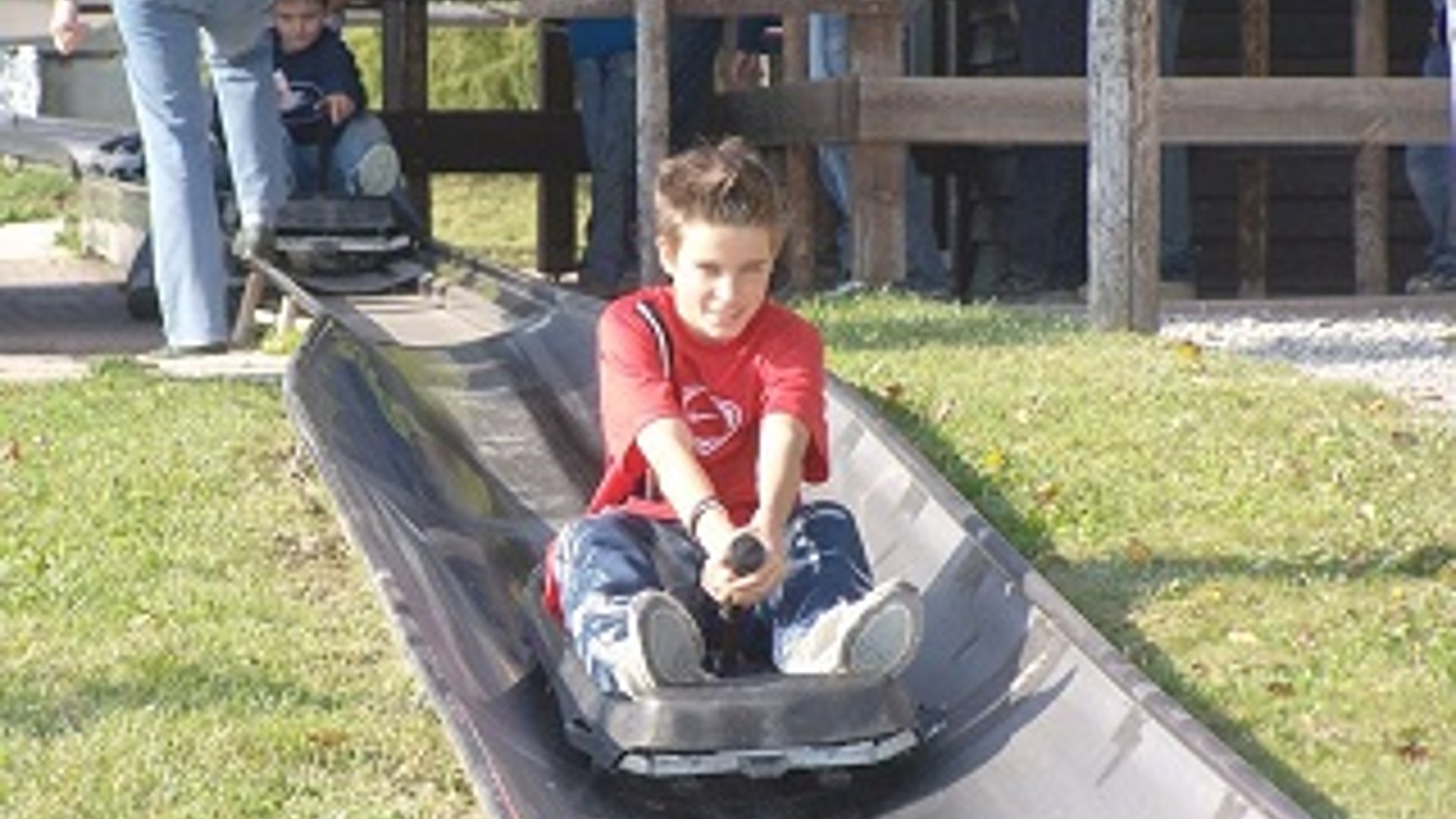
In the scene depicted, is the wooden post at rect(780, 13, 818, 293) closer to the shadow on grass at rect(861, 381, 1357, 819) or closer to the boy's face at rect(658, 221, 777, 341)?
the shadow on grass at rect(861, 381, 1357, 819)

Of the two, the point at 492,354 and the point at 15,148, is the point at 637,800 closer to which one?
the point at 492,354

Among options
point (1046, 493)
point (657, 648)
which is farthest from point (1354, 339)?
point (657, 648)

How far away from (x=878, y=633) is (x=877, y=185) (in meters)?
7.27

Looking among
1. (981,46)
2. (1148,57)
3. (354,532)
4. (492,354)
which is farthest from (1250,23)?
(354,532)

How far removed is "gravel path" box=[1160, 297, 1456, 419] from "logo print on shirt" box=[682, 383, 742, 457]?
316cm

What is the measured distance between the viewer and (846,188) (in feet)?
45.6

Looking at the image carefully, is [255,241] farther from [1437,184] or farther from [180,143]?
[1437,184]

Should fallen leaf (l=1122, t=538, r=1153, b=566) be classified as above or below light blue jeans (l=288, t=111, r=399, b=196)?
below

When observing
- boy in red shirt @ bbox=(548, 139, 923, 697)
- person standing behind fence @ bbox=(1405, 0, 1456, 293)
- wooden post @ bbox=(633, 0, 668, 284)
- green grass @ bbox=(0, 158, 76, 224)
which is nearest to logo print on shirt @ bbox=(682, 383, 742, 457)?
boy in red shirt @ bbox=(548, 139, 923, 697)

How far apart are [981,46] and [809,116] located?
14.5ft

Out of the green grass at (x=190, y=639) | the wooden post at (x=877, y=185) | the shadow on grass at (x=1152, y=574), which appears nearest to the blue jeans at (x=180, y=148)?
the green grass at (x=190, y=639)

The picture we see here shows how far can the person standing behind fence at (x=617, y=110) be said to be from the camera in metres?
15.6

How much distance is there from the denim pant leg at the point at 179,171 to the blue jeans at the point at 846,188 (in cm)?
264

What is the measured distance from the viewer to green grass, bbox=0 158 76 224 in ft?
84.2
